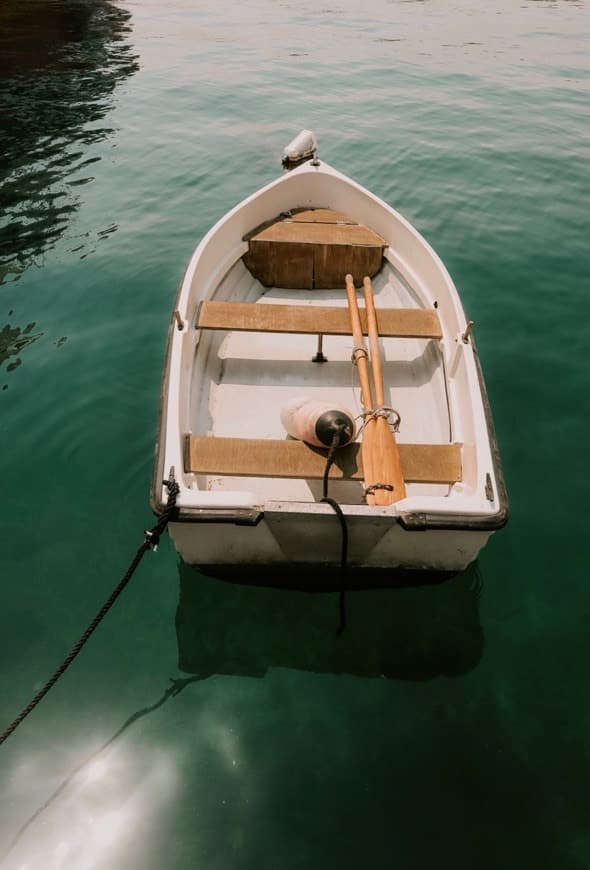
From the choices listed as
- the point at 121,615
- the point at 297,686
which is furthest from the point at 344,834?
the point at 121,615

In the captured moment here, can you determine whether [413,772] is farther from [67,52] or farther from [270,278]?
[67,52]

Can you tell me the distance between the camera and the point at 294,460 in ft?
15.7

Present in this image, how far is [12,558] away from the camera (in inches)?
211

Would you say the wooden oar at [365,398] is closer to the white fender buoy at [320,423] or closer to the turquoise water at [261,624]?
the white fender buoy at [320,423]

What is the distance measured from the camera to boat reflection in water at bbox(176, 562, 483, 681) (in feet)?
14.9

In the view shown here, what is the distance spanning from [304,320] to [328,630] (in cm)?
361

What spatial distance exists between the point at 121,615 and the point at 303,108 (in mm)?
19156

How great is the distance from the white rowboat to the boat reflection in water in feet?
1.73

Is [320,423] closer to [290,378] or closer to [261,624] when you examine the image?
[261,624]

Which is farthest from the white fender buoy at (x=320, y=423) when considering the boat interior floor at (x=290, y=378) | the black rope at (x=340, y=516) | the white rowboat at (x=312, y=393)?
the boat interior floor at (x=290, y=378)

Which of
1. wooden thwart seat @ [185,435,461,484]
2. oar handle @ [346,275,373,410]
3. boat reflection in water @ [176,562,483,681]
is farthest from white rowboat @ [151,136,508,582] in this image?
boat reflection in water @ [176,562,483,681]

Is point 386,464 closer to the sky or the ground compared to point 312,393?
closer to the sky

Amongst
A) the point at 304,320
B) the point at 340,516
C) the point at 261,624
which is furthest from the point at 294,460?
the point at 304,320

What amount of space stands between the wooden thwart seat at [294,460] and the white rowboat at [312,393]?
13 millimetres
